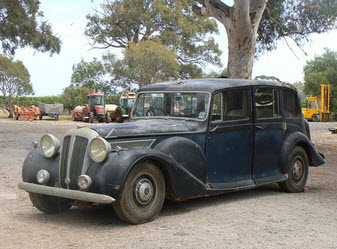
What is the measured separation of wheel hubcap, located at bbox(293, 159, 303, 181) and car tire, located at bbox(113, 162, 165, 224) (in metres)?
3.00

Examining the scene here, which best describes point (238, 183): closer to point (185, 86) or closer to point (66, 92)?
point (185, 86)

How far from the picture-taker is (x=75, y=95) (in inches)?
1866

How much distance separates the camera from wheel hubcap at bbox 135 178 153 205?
5.49 meters

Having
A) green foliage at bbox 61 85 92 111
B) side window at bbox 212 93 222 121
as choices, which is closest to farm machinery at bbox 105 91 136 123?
green foliage at bbox 61 85 92 111

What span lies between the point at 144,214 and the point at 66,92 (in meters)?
43.7

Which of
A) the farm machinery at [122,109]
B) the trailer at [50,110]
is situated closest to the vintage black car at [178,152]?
the farm machinery at [122,109]

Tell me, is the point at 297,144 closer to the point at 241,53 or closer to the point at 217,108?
the point at 217,108

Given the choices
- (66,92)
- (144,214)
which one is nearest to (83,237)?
(144,214)

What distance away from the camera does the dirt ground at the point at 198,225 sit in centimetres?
471

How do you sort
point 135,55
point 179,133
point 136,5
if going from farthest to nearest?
point 136,5
point 135,55
point 179,133

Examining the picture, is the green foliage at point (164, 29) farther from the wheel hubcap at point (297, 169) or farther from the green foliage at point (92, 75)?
the wheel hubcap at point (297, 169)

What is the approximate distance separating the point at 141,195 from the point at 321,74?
52333mm

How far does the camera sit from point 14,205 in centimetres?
679

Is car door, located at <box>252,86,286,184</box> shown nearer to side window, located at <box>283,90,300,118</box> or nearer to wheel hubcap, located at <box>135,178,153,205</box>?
side window, located at <box>283,90,300,118</box>
